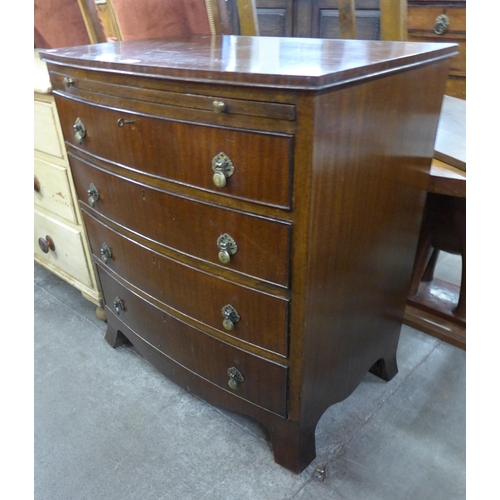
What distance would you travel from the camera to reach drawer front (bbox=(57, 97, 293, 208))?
82 centimetres

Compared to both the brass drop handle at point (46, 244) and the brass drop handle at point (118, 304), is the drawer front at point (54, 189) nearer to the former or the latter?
the brass drop handle at point (46, 244)

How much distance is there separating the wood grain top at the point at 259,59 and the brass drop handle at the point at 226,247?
1.02 feet

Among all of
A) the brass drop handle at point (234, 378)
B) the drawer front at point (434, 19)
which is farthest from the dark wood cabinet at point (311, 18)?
the brass drop handle at point (234, 378)

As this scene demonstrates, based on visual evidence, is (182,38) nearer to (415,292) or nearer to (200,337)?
(200,337)

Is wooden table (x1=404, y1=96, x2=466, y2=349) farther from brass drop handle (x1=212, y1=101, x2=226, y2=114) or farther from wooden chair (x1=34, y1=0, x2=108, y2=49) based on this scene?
wooden chair (x1=34, y1=0, x2=108, y2=49)

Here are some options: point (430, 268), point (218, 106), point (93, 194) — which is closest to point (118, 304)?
point (93, 194)

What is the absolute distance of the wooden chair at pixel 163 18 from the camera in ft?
5.49

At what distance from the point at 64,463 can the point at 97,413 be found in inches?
6.8

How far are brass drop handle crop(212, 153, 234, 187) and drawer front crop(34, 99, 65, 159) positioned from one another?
2.61ft

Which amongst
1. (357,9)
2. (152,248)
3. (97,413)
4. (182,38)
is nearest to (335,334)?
(152,248)

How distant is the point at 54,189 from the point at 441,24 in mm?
1551

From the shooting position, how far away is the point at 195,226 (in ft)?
3.30

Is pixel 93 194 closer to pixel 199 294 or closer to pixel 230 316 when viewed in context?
pixel 199 294

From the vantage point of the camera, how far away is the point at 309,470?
1.18 m
